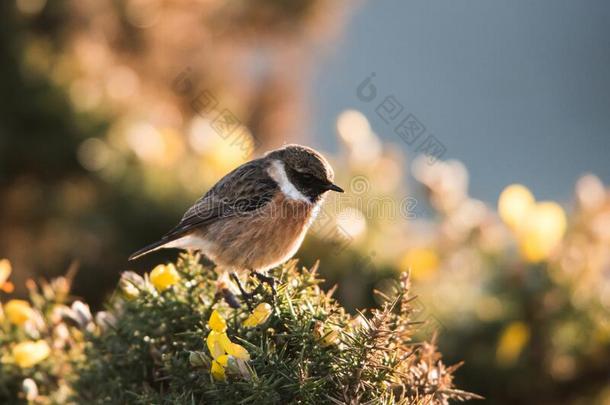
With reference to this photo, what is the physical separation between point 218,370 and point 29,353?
542 millimetres

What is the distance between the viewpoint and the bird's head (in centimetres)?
204

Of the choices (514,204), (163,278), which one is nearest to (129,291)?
(163,278)

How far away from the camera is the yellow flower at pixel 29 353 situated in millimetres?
1504

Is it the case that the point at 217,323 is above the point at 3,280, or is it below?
above

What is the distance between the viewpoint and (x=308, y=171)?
82.1 inches

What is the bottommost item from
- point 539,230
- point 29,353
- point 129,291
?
point 29,353

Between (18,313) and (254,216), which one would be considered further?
(254,216)

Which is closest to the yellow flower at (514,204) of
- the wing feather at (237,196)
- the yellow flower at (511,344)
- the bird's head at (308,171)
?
the yellow flower at (511,344)

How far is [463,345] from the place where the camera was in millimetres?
2418

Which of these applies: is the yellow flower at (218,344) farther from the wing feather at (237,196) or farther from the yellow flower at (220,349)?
the wing feather at (237,196)

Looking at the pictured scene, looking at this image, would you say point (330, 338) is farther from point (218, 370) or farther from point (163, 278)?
point (163, 278)

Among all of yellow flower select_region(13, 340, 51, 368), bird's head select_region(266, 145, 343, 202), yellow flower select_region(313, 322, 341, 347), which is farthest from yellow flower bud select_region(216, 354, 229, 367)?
bird's head select_region(266, 145, 343, 202)

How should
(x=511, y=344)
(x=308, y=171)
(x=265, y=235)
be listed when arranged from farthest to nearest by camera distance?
(x=511, y=344)
(x=265, y=235)
(x=308, y=171)

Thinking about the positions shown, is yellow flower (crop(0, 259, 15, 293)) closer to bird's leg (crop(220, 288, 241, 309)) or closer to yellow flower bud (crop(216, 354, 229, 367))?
bird's leg (crop(220, 288, 241, 309))
